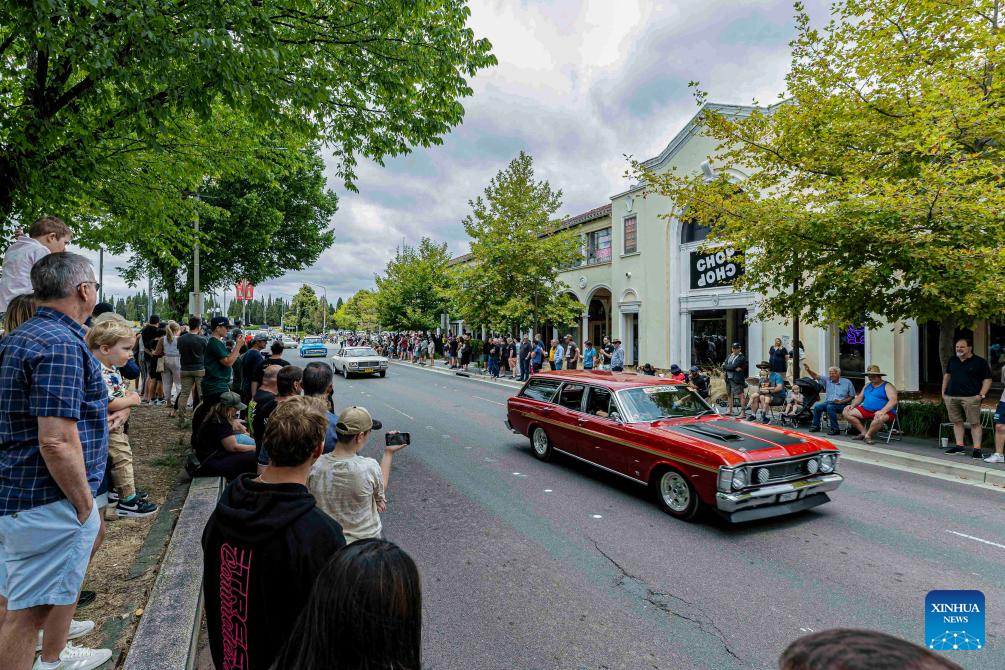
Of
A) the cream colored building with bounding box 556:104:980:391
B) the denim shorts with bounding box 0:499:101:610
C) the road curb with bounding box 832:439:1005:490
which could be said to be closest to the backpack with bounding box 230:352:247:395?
the denim shorts with bounding box 0:499:101:610

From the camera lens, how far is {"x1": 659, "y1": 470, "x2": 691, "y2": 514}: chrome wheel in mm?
5496

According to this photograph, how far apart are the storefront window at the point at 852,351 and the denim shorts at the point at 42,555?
57.9 ft

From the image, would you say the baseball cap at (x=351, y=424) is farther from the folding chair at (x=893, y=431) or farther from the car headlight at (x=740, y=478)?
the folding chair at (x=893, y=431)

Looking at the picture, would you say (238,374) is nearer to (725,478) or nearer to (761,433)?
(725,478)

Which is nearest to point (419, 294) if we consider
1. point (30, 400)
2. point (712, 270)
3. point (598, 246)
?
point (598, 246)

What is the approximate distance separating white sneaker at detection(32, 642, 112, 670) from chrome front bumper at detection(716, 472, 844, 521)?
484cm

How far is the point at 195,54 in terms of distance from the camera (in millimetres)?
5090

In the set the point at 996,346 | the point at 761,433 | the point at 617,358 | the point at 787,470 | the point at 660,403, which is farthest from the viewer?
the point at 617,358

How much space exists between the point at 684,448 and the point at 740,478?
616mm

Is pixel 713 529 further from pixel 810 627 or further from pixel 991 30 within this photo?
pixel 991 30

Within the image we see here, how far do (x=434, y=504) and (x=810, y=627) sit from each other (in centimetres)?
383

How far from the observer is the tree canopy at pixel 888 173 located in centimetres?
779

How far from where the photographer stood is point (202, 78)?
5219 mm

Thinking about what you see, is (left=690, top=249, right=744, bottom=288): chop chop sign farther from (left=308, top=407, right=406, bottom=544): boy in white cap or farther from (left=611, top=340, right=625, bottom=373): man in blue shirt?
(left=308, top=407, right=406, bottom=544): boy in white cap
